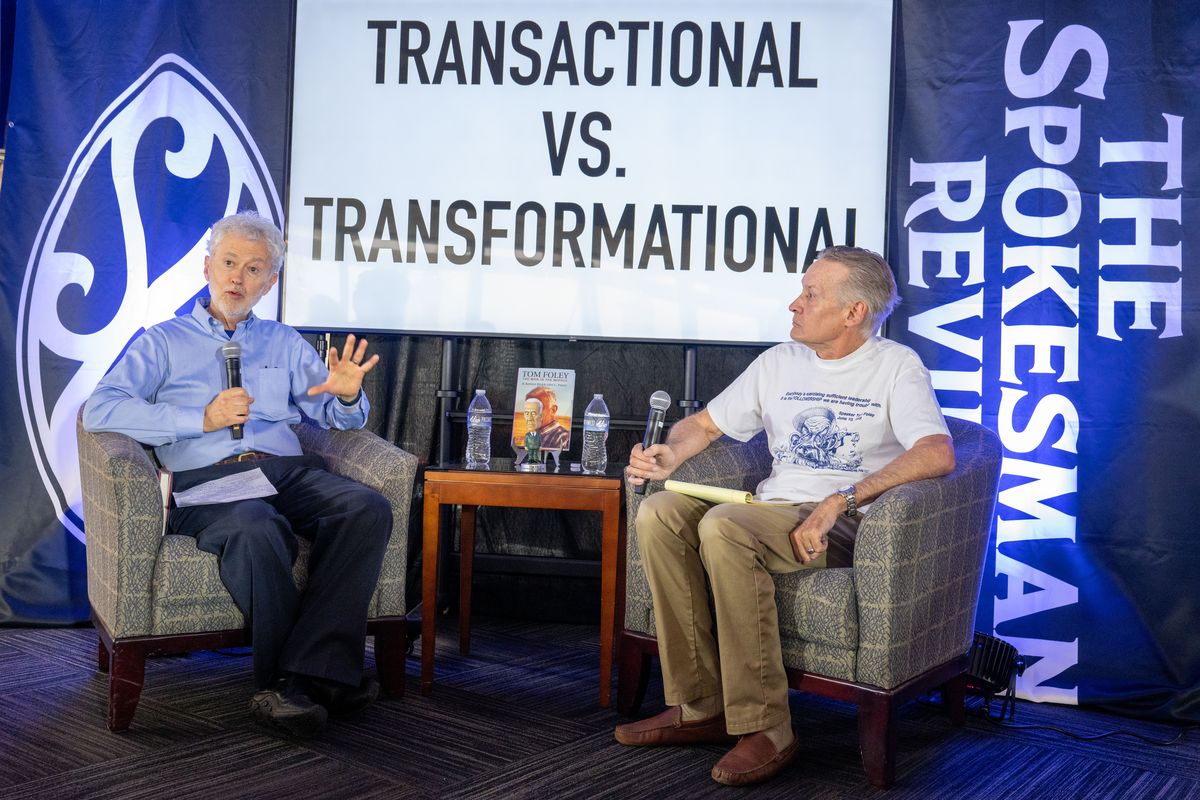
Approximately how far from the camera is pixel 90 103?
3.66 m

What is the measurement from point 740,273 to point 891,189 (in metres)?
0.53

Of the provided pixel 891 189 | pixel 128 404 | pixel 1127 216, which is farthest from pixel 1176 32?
pixel 128 404

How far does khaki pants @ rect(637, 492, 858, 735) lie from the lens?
2270 millimetres

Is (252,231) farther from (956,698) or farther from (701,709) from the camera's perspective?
(956,698)

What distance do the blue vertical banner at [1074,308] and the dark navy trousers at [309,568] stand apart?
179 centimetres

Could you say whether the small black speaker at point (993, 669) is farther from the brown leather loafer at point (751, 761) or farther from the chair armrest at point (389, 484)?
the chair armrest at point (389, 484)

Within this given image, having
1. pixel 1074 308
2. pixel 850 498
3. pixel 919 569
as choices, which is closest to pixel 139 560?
pixel 850 498

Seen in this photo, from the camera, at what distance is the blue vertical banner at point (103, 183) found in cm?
363

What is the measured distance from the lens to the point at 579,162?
3.36m

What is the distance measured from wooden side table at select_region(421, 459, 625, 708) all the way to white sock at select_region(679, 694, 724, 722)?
15.1 inches

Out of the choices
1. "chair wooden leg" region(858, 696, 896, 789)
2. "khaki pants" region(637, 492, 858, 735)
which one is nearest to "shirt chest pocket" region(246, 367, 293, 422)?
"khaki pants" region(637, 492, 858, 735)

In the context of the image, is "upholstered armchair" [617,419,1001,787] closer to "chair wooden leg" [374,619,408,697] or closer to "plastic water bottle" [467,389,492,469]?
"chair wooden leg" [374,619,408,697]

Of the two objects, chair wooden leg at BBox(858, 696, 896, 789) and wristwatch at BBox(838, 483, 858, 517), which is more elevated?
wristwatch at BBox(838, 483, 858, 517)

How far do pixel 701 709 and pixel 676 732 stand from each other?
0.25 ft
